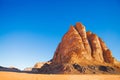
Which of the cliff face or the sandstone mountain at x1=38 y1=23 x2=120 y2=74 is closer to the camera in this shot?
the sandstone mountain at x1=38 y1=23 x2=120 y2=74

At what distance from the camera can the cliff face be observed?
364 feet

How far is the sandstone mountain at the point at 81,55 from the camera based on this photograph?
98.2m

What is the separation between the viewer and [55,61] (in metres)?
126

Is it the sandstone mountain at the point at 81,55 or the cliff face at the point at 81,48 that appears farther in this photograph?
the cliff face at the point at 81,48

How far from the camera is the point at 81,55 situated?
4321 inches

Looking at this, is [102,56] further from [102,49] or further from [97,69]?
[97,69]

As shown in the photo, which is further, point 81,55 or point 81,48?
point 81,48

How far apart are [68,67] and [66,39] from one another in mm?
31896

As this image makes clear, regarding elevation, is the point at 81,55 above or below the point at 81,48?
below

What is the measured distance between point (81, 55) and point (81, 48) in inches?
187

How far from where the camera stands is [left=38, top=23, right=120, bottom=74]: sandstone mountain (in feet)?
322

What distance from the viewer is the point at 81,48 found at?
11269 cm

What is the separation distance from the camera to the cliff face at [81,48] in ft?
364

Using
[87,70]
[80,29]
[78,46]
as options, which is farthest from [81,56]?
[80,29]
